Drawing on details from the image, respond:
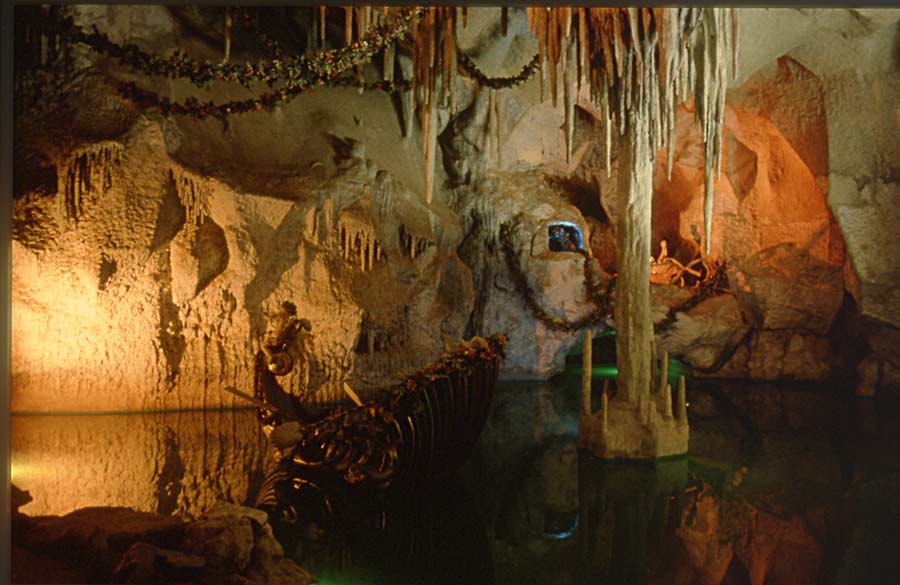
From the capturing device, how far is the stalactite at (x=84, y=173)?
589 cm

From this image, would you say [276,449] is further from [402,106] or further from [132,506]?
[402,106]

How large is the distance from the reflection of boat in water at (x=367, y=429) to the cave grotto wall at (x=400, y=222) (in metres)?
1.53

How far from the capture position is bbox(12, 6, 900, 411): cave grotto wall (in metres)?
6.04

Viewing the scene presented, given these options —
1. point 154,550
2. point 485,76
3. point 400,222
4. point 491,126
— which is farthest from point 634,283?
point 491,126

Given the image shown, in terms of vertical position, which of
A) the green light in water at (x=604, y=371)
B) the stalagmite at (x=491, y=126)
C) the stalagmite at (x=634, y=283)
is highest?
the stalagmite at (x=491, y=126)

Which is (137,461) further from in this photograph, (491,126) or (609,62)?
(491,126)

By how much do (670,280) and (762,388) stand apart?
1.60 meters

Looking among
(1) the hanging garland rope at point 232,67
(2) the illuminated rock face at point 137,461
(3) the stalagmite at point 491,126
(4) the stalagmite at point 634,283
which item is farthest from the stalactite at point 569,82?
(3) the stalagmite at point 491,126

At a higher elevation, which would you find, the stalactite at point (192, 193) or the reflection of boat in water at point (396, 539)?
the stalactite at point (192, 193)

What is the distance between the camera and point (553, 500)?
182 inches

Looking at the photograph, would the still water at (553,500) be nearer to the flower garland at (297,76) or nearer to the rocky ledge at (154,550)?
the rocky ledge at (154,550)

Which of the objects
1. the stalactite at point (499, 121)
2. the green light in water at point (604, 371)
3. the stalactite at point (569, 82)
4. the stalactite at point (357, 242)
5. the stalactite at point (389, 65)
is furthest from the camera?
the green light in water at point (604, 371)

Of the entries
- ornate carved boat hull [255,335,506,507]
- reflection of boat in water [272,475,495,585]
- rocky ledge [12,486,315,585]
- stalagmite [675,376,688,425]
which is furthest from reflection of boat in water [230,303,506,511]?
stalagmite [675,376,688,425]

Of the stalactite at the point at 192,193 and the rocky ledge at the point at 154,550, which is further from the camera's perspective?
the stalactite at the point at 192,193
